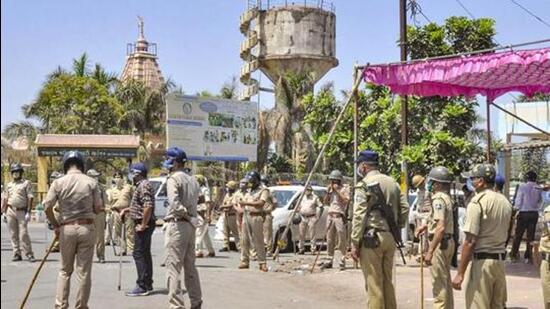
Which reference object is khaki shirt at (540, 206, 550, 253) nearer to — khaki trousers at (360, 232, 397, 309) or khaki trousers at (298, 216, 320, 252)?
khaki trousers at (360, 232, 397, 309)

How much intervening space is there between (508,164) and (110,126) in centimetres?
2380

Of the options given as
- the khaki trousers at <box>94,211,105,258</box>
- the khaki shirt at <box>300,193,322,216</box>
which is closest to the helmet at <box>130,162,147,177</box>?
the khaki trousers at <box>94,211,105,258</box>

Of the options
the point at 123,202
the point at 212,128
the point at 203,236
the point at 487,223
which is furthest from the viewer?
the point at 212,128

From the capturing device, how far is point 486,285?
6301 mm

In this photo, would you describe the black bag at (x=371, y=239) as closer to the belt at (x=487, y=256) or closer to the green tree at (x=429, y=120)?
the belt at (x=487, y=256)

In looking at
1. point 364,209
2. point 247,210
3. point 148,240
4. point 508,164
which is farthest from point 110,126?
point 364,209

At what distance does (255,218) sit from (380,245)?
5.45m

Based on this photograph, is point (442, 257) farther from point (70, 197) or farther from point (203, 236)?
point (203, 236)

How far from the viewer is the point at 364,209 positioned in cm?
760

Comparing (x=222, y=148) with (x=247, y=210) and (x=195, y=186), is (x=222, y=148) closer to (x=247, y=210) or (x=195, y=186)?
(x=247, y=210)

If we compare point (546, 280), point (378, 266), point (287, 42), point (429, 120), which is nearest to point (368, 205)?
point (378, 266)

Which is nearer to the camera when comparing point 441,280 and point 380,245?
point 380,245

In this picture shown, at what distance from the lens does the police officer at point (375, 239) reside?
301 inches

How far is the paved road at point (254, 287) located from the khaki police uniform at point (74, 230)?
3.96 feet
